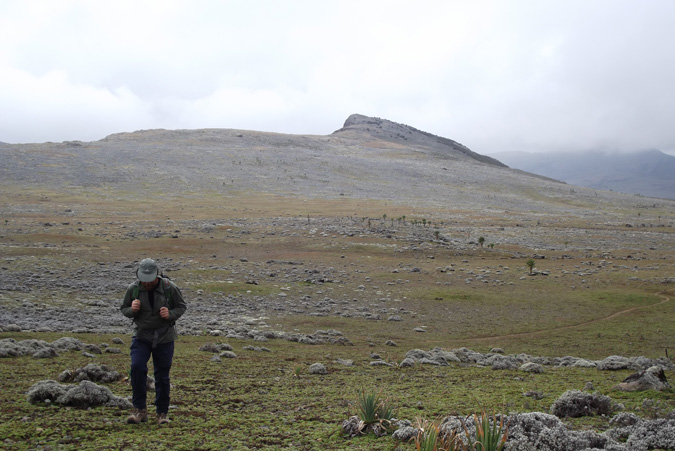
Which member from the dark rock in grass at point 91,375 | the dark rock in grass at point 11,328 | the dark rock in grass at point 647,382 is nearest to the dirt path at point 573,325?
the dark rock in grass at point 647,382

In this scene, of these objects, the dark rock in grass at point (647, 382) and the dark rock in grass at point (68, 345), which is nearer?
the dark rock in grass at point (647, 382)

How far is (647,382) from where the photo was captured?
28.6 feet

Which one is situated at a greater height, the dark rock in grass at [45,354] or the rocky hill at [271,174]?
the rocky hill at [271,174]

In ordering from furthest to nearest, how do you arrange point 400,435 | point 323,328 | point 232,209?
point 232,209, point 323,328, point 400,435

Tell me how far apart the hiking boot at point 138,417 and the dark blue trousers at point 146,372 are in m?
0.06

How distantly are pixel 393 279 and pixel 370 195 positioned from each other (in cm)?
5516

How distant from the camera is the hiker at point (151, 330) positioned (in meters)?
7.16

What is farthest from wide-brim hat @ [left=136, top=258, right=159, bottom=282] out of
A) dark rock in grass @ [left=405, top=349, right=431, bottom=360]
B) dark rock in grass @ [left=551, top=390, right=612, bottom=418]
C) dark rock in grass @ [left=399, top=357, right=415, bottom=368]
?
dark rock in grass @ [left=405, top=349, right=431, bottom=360]

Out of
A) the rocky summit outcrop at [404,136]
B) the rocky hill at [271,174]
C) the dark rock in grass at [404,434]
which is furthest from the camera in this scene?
the rocky summit outcrop at [404,136]

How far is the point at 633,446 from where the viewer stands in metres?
5.74

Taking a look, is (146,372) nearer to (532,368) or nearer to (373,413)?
(373,413)

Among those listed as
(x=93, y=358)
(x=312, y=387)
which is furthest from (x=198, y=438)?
(x=93, y=358)

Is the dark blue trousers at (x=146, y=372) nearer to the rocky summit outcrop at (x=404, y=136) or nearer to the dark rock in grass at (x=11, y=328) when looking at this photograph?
the dark rock in grass at (x=11, y=328)

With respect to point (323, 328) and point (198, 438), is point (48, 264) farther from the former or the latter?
point (198, 438)
